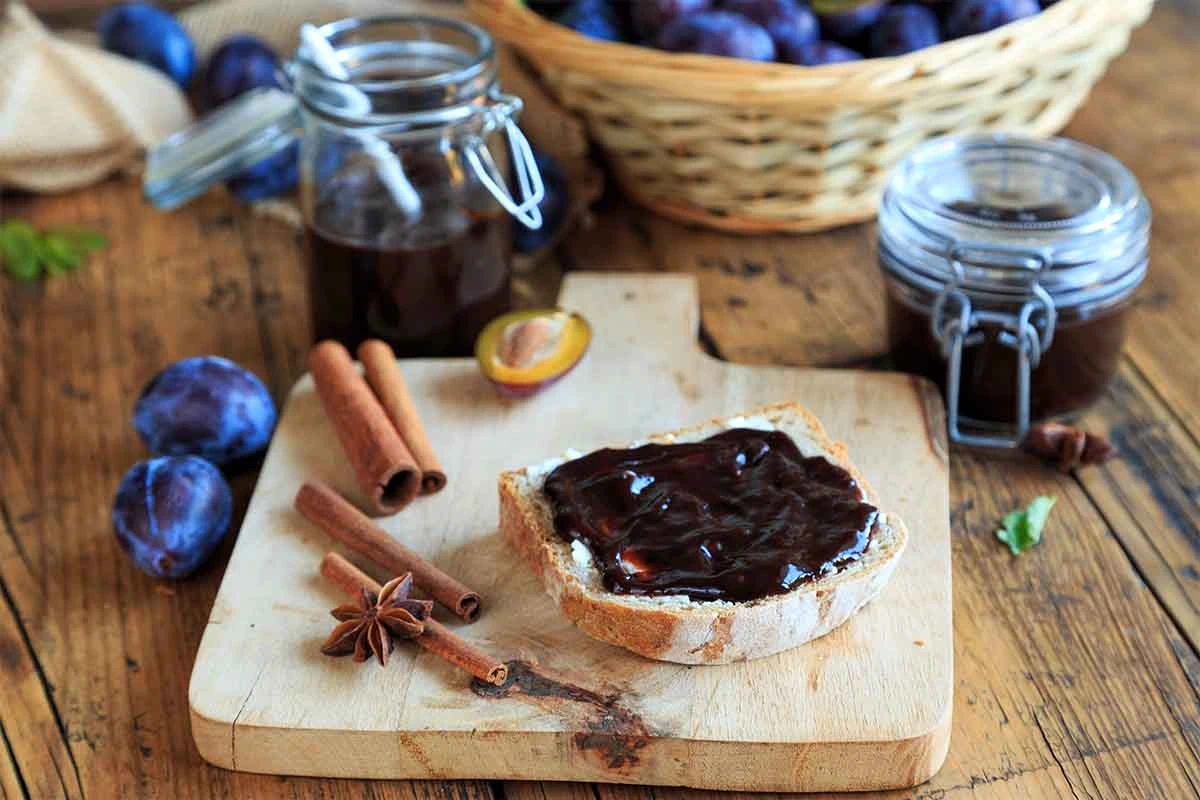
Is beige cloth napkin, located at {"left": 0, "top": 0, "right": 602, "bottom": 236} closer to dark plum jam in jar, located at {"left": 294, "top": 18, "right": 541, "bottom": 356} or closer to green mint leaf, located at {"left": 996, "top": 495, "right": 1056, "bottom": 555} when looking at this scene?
dark plum jam in jar, located at {"left": 294, "top": 18, "right": 541, "bottom": 356}

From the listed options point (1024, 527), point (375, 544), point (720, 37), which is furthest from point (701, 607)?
point (720, 37)

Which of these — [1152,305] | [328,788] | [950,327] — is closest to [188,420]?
[328,788]

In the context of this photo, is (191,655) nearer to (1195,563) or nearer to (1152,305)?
(1195,563)

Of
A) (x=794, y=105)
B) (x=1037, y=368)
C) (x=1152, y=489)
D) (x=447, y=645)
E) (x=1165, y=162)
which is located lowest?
(x=1165, y=162)

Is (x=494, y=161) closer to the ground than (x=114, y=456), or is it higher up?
higher up

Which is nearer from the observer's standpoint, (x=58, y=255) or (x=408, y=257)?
(x=408, y=257)

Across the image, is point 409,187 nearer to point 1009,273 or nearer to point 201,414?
point 201,414

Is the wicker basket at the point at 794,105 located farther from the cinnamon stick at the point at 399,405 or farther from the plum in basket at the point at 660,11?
the cinnamon stick at the point at 399,405
